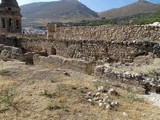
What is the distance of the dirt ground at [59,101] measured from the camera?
6.07 metres

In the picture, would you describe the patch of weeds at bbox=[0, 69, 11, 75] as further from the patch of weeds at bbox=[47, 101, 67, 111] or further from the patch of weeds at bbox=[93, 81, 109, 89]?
the patch of weeds at bbox=[47, 101, 67, 111]

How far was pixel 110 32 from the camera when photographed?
47.4 ft

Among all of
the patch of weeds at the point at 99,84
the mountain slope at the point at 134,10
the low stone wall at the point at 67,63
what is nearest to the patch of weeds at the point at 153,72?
the patch of weeds at the point at 99,84

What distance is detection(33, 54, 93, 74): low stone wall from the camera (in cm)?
1081

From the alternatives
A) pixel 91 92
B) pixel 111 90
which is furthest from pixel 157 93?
pixel 91 92

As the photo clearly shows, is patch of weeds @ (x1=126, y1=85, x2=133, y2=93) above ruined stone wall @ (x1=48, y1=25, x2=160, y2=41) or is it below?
below

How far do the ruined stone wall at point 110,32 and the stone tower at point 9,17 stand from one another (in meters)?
11.2

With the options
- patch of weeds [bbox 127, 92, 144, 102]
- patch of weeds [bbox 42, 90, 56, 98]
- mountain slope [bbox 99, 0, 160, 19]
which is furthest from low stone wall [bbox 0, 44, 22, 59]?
mountain slope [bbox 99, 0, 160, 19]

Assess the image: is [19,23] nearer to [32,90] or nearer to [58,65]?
[58,65]

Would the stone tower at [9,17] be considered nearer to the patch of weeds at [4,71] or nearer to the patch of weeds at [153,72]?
the patch of weeds at [4,71]

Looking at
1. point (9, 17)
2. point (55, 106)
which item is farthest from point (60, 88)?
point (9, 17)

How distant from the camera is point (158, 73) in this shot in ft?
27.0

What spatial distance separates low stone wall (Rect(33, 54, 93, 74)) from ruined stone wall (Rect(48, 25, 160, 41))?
9.90 feet

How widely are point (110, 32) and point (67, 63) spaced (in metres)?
3.84
